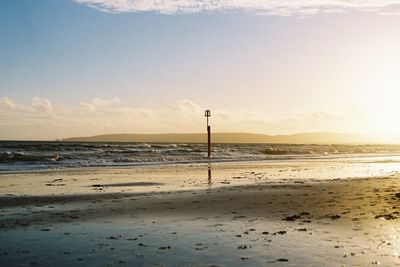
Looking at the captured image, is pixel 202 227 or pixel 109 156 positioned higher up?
pixel 109 156

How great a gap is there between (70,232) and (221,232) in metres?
3.43

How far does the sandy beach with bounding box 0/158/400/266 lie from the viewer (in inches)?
331

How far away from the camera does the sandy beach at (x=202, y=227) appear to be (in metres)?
8.40

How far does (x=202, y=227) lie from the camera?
11.4 metres

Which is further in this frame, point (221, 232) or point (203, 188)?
point (203, 188)

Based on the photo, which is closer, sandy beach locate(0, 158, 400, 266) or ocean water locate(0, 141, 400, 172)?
sandy beach locate(0, 158, 400, 266)

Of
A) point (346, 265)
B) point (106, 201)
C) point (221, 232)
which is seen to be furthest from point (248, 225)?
point (106, 201)

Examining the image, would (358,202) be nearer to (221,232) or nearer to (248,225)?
(248,225)

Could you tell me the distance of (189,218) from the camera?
42.0 feet

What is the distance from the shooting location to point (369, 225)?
36.8 feet

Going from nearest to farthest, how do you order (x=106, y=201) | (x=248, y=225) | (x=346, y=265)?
1. (x=346, y=265)
2. (x=248, y=225)
3. (x=106, y=201)

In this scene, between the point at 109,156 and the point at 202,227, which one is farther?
the point at 109,156

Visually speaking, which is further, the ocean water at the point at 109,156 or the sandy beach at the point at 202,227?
the ocean water at the point at 109,156

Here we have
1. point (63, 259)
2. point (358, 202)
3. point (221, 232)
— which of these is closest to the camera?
point (63, 259)
